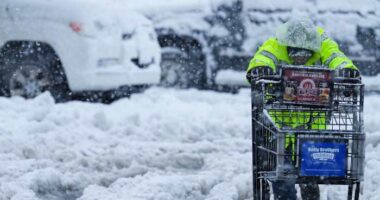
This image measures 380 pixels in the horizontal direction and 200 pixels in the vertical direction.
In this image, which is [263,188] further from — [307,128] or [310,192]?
[310,192]

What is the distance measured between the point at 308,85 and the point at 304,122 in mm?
254

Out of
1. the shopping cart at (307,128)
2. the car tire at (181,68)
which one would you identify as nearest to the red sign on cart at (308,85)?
the shopping cart at (307,128)

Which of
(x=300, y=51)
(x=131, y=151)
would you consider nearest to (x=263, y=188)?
(x=300, y=51)

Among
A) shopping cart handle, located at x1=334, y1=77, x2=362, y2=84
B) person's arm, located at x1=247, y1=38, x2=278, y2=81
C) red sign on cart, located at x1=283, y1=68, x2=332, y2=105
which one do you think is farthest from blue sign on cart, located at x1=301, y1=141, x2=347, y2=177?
person's arm, located at x1=247, y1=38, x2=278, y2=81

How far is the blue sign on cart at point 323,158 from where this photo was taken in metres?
4.00

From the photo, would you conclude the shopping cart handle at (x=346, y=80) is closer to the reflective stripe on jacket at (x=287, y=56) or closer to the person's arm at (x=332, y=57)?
the person's arm at (x=332, y=57)

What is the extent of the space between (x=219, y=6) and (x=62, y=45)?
293 centimetres

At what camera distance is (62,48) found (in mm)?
9297

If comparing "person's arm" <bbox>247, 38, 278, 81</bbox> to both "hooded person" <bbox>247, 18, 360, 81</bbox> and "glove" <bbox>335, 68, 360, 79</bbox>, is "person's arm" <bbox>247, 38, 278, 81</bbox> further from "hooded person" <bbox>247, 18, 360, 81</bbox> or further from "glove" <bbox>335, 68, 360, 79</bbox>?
"glove" <bbox>335, 68, 360, 79</bbox>

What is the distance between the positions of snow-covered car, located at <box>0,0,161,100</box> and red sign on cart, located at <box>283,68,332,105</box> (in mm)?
5403

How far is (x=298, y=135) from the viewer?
3.98 metres

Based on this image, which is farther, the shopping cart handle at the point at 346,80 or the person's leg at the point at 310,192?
the person's leg at the point at 310,192

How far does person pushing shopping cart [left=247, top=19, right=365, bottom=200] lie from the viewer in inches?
158

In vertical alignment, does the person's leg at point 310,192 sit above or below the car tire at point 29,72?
below
